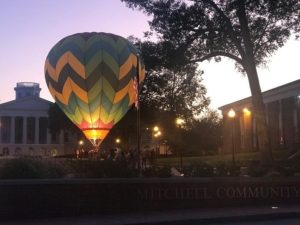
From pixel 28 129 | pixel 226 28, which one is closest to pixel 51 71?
pixel 226 28

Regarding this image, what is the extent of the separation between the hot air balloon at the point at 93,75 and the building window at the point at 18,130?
104328mm

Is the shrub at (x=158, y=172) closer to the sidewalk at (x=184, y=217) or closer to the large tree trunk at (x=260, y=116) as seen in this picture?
the sidewalk at (x=184, y=217)

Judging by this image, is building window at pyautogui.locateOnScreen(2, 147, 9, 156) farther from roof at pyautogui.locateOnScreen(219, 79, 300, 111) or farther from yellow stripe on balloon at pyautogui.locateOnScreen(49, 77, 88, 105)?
yellow stripe on balloon at pyautogui.locateOnScreen(49, 77, 88, 105)

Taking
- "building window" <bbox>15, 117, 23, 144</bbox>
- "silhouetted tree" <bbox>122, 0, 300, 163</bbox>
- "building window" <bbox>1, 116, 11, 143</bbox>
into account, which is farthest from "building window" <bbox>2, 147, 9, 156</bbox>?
"silhouetted tree" <bbox>122, 0, 300, 163</bbox>

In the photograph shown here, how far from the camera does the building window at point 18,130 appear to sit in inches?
5344

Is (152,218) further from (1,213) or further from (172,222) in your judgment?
(1,213)

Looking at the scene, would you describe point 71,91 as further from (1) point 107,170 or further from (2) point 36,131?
(2) point 36,131

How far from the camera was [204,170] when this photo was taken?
68.3 feet

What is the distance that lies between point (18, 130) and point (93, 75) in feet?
355

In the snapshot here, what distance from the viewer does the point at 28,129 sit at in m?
137

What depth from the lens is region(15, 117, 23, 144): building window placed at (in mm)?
135750

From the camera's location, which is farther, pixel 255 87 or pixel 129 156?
pixel 129 156

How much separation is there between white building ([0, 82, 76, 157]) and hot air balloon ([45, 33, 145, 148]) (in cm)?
9990

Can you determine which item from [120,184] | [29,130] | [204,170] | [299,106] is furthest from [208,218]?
[29,130]
